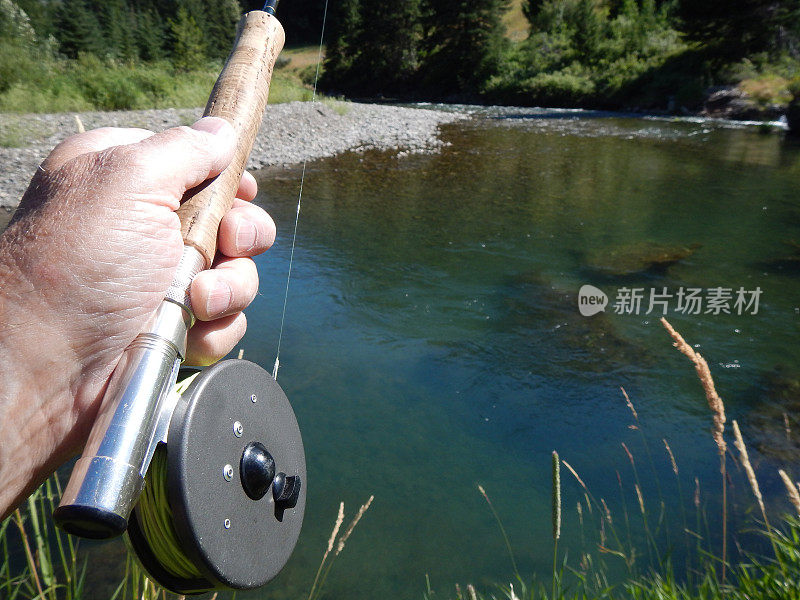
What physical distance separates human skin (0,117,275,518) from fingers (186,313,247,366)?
0.29 meters

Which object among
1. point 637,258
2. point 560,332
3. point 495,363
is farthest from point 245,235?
point 637,258

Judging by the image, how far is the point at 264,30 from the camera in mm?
1730

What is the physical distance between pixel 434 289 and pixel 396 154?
29.5ft

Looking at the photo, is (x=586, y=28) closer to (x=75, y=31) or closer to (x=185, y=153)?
(x=75, y=31)

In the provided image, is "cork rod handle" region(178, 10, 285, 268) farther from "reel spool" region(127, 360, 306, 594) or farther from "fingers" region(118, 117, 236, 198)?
"reel spool" region(127, 360, 306, 594)

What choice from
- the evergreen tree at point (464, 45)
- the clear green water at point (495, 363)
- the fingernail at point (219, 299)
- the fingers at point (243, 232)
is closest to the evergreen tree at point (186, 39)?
the evergreen tree at point (464, 45)

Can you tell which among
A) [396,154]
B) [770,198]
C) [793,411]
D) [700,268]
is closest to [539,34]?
[396,154]

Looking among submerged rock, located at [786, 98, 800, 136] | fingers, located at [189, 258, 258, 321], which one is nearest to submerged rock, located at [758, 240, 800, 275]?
fingers, located at [189, 258, 258, 321]

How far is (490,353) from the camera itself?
534cm

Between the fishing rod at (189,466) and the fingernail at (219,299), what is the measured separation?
116 millimetres

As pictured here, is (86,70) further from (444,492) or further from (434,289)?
(444,492)

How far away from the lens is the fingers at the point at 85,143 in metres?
1.40

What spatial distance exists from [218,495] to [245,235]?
0.92m

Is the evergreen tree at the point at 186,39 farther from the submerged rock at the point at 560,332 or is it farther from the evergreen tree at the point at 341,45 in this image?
the submerged rock at the point at 560,332
